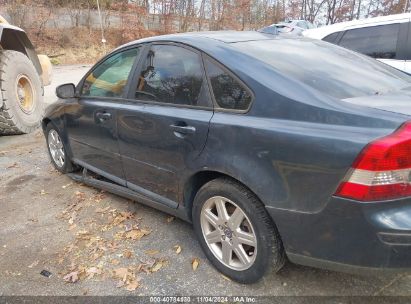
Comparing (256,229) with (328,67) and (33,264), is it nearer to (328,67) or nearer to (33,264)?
(328,67)

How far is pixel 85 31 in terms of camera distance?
2575cm

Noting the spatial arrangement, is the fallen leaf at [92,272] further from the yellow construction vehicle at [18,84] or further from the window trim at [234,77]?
the yellow construction vehicle at [18,84]

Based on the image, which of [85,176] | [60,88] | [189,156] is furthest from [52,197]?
[189,156]

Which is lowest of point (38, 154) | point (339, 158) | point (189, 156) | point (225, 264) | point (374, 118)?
point (38, 154)

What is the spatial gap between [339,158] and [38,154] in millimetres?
4762

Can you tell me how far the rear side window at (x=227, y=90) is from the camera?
2.41m

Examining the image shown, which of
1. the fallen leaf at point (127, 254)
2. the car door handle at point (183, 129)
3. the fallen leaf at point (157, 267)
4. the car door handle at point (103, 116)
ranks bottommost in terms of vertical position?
the fallen leaf at point (127, 254)

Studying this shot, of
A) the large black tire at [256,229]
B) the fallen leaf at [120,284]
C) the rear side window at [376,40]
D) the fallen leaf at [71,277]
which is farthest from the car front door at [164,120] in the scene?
the rear side window at [376,40]

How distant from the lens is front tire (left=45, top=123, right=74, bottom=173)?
4.51m

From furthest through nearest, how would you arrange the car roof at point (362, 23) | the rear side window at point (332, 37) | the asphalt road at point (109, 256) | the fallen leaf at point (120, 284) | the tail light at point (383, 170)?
the rear side window at point (332, 37) < the car roof at point (362, 23) < the fallen leaf at point (120, 284) < the asphalt road at point (109, 256) < the tail light at point (383, 170)

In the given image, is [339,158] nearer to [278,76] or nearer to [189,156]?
[278,76]

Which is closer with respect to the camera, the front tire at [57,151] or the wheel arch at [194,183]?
the wheel arch at [194,183]

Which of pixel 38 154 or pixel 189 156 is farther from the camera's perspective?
pixel 38 154

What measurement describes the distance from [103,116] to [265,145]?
1794 millimetres
